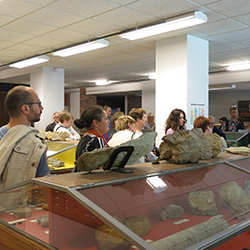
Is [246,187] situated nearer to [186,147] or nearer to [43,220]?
[186,147]

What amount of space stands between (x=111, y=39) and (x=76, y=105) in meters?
11.5

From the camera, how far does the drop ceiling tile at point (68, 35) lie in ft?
20.4

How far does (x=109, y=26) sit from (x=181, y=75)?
1761mm

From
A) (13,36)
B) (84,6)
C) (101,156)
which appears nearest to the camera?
(101,156)

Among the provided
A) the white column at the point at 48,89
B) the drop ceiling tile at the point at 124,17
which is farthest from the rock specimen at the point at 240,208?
the white column at the point at 48,89

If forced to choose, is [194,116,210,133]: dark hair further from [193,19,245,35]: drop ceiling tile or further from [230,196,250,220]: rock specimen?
[230,196,250,220]: rock specimen

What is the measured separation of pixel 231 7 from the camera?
15.5ft

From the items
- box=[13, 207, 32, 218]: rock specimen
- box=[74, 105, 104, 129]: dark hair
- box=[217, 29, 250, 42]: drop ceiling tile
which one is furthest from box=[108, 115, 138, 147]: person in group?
box=[217, 29, 250, 42]: drop ceiling tile

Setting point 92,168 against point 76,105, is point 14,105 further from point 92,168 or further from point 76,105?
point 76,105

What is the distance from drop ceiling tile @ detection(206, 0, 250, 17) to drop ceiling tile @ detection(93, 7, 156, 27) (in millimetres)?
1062

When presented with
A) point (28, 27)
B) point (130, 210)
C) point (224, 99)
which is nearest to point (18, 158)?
point (130, 210)

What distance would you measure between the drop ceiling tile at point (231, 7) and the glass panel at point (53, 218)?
416 centimetres

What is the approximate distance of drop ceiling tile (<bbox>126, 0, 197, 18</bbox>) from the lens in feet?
14.9

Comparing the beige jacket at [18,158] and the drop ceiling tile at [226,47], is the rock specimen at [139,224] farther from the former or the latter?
the drop ceiling tile at [226,47]
